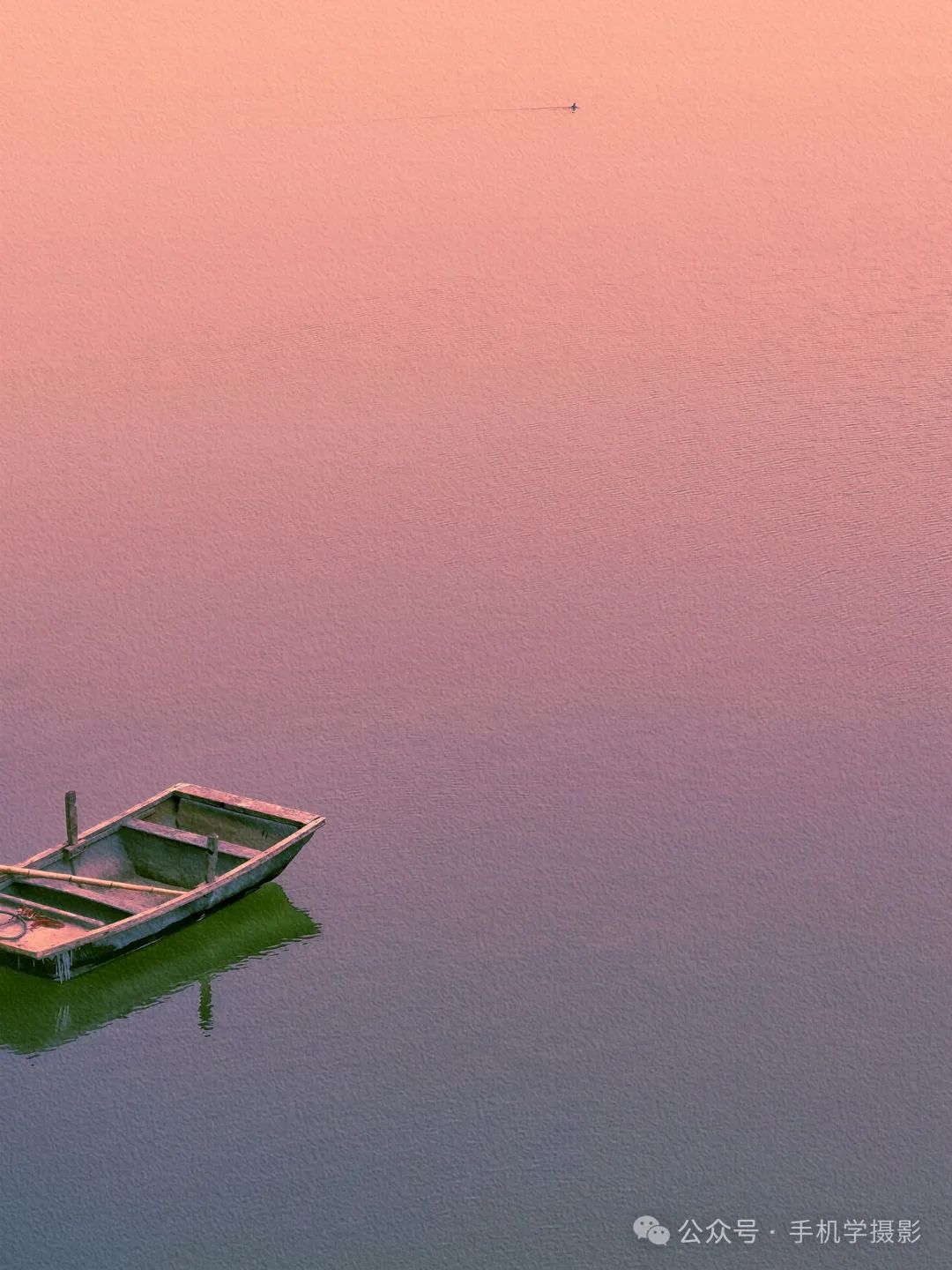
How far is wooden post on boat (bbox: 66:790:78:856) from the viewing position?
3312 centimetres

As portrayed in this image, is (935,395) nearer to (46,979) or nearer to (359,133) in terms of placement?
(359,133)

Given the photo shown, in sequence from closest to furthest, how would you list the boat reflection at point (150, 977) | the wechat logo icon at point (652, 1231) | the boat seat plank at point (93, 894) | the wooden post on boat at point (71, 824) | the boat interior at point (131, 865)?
the wechat logo icon at point (652, 1231), the boat reflection at point (150, 977), the boat interior at point (131, 865), the boat seat plank at point (93, 894), the wooden post on boat at point (71, 824)

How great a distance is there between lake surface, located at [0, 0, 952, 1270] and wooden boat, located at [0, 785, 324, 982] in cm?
72

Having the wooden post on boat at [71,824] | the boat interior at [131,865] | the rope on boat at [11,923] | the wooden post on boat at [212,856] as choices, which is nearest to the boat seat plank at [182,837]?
the boat interior at [131,865]

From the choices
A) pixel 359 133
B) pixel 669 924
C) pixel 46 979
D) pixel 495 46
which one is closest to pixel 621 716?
pixel 669 924

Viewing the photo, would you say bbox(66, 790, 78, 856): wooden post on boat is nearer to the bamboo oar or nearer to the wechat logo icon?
the bamboo oar

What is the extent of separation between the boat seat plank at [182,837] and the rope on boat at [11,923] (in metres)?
3.11

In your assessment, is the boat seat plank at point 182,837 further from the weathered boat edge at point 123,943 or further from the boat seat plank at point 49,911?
the boat seat plank at point 49,911

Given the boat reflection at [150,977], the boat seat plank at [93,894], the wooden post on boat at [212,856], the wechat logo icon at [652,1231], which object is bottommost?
the wechat logo icon at [652,1231]

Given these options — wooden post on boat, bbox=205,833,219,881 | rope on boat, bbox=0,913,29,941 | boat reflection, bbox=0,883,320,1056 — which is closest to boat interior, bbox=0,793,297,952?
rope on boat, bbox=0,913,29,941

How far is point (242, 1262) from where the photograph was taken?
2556 cm

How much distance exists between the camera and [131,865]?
3416 cm

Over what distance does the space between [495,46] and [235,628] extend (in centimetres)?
3913

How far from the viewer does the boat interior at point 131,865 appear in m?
31.6
